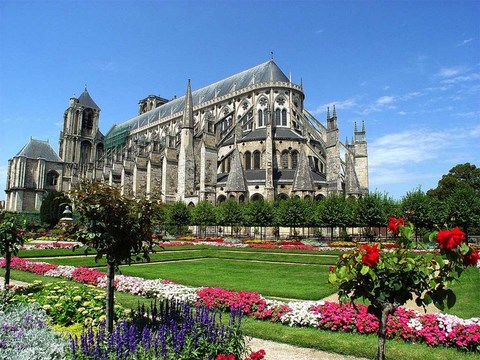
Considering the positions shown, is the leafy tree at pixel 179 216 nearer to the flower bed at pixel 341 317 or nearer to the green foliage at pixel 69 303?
the flower bed at pixel 341 317

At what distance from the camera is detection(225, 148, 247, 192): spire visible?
40.0 m

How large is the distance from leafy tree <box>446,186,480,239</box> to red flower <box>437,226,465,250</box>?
90.6 feet

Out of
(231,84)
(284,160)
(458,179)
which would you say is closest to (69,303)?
(284,160)

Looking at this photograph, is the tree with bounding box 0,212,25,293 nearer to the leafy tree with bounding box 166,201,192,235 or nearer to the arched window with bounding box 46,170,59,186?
the leafy tree with bounding box 166,201,192,235

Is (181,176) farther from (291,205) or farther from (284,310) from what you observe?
(284,310)

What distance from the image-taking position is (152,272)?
47.6ft

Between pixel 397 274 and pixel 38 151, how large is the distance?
70858 mm

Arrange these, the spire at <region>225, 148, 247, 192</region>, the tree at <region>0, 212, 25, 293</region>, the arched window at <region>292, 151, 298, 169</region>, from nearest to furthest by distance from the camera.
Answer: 1. the tree at <region>0, 212, 25, 293</region>
2. the spire at <region>225, 148, 247, 192</region>
3. the arched window at <region>292, 151, 298, 169</region>

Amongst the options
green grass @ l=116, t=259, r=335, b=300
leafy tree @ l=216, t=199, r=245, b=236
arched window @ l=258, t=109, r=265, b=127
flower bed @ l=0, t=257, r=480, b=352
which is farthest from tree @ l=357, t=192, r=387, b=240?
flower bed @ l=0, t=257, r=480, b=352

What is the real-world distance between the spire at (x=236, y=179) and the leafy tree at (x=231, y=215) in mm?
3987

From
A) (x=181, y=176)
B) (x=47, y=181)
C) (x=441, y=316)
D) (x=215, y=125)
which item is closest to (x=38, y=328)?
(x=441, y=316)

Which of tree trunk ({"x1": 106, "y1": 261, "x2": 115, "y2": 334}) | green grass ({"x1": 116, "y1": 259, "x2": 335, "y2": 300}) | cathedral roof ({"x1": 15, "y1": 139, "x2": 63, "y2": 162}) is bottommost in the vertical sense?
green grass ({"x1": 116, "y1": 259, "x2": 335, "y2": 300})

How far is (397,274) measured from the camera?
150 inches

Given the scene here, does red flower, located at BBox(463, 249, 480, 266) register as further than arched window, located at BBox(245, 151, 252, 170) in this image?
No
